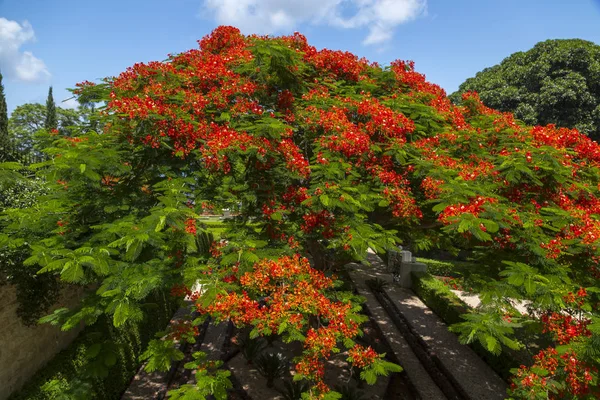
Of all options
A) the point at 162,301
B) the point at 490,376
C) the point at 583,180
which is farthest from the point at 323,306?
the point at 162,301

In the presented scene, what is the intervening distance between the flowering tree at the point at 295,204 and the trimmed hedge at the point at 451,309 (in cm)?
209

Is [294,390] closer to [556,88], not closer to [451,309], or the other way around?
[451,309]

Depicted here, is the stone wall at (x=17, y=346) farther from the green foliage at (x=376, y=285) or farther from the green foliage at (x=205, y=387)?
the green foliage at (x=376, y=285)

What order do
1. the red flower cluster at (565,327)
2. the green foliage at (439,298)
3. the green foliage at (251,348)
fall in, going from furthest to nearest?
the green foliage at (439,298) < the green foliage at (251,348) < the red flower cluster at (565,327)

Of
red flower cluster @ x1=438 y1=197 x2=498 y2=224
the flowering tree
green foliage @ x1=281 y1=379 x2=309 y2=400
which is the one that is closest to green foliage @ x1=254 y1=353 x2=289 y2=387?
green foliage @ x1=281 y1=379 x2=309 y2=400

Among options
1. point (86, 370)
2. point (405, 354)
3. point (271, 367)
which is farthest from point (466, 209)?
point (86, 370)

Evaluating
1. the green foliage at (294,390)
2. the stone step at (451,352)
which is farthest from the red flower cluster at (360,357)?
the stone step at (451,352)

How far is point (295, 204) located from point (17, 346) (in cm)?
649

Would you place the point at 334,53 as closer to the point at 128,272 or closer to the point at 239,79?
the point at 239,79

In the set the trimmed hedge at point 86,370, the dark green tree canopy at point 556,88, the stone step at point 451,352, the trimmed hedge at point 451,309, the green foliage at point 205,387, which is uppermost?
the dark green tree canopy at point 556,88

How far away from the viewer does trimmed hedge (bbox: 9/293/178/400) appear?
23.0 feet

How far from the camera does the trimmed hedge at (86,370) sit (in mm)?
7003

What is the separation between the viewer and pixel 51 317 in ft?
20.4

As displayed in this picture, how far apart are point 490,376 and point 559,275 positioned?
5.22 meters
